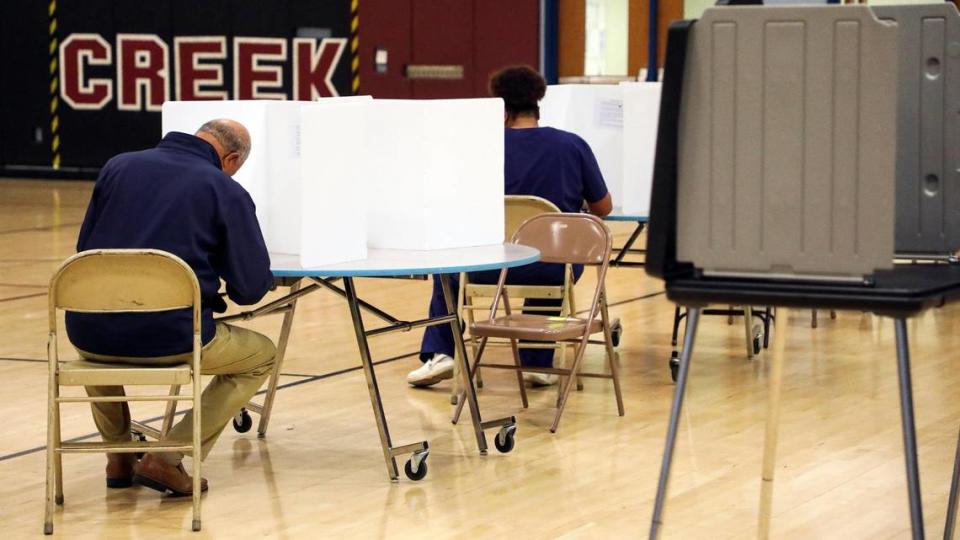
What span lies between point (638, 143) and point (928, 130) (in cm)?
421

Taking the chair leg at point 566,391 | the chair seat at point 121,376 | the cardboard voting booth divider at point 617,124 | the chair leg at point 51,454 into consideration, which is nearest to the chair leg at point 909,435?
the chair seat at point 121,376

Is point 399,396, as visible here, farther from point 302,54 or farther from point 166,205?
point 302,54

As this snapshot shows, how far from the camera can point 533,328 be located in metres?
5.45

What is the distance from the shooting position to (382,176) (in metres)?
5.06

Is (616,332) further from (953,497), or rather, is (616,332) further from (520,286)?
(953,497)

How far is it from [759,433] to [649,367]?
144cm

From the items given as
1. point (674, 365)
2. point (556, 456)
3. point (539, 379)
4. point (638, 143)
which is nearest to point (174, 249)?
point (556, 456)

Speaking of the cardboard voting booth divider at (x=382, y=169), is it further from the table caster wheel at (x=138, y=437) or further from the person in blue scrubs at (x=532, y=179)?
the person in blue scrubs at (x=532, y=179)

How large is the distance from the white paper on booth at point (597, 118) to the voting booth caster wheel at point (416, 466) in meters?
2.92

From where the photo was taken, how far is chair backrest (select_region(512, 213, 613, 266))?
567 centimetres

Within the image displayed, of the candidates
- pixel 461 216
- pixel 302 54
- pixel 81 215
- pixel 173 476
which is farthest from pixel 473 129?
pixel 302 54

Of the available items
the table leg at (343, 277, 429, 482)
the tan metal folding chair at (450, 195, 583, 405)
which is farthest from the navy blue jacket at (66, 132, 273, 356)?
the tan metal folding chair at (450, 195, 583, 405)

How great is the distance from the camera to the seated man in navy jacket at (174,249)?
427 centimetres

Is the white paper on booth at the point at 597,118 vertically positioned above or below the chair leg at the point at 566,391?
above
